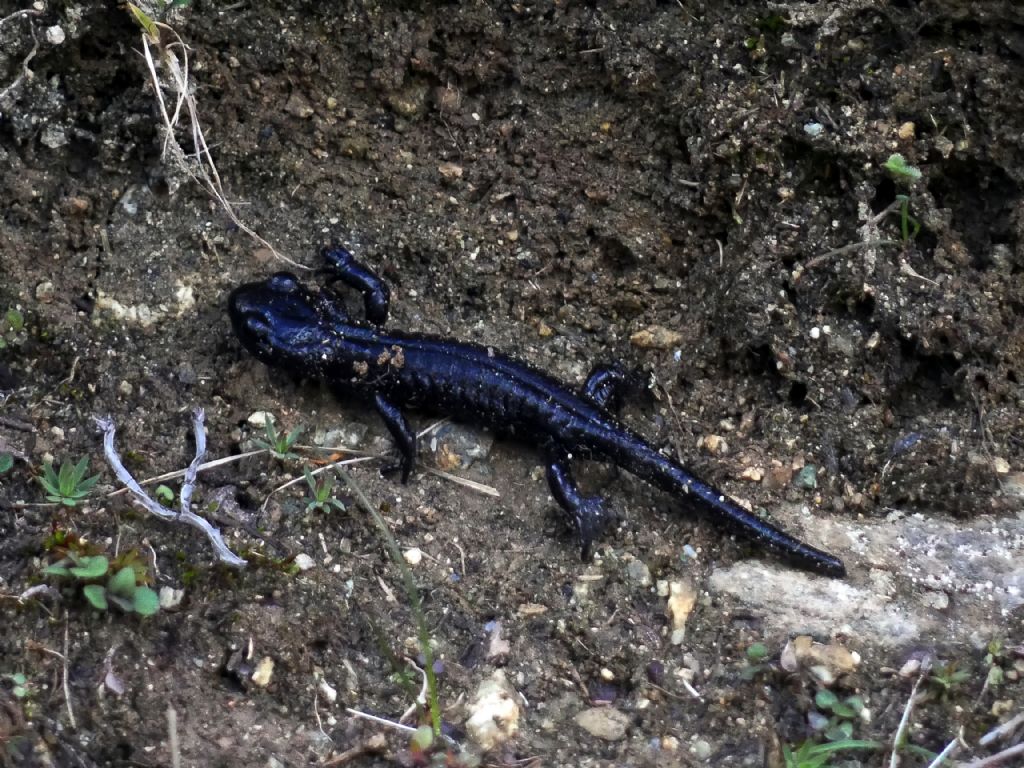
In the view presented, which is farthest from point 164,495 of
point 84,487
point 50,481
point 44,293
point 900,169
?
point 900,169

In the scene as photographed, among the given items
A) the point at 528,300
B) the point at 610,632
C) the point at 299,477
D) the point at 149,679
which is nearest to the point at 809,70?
the point at 528,300

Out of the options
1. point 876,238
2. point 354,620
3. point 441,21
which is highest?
point 441,21

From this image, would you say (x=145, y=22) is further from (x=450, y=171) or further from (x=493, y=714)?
(x=493, y=714)

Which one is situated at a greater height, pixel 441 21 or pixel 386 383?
pixel 441 21

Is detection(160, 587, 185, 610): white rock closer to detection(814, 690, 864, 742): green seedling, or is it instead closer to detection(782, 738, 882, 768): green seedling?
detection(782, 738, 882, 768): green seedling

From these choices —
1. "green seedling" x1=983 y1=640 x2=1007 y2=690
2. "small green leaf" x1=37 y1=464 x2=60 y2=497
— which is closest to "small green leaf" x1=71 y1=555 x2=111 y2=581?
"small green leaf" x1=37 y1=464 x2=60 y2=497

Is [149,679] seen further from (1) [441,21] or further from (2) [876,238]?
(2) [876,238]
